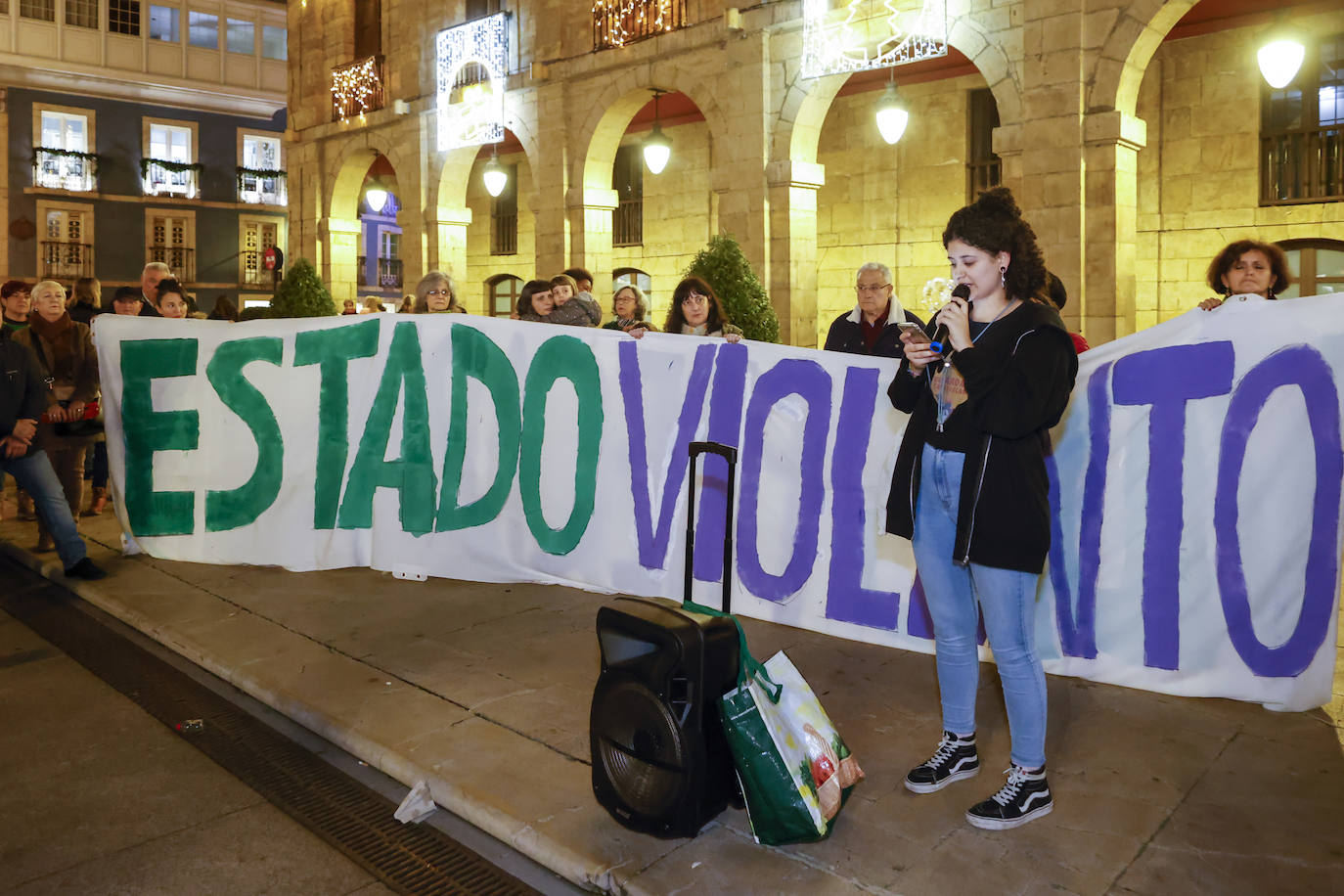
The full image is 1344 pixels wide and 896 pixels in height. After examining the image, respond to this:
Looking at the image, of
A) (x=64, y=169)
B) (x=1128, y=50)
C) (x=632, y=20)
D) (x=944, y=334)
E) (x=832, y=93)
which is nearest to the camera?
(x=944, y=334)

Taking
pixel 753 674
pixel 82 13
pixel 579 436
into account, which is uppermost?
pixel 82 13

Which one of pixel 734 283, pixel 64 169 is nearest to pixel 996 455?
pixel 734 283

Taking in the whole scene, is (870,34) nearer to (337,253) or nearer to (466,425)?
(466,425)

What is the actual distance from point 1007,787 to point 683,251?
15902 mm

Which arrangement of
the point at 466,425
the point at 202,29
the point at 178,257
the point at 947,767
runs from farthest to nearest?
the point at 178,257, the point at 202,29, the point at 466,425, the point at 947,767

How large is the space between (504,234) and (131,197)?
59.6ft

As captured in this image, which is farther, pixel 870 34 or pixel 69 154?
pixel 69 154

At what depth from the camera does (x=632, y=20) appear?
1441cm

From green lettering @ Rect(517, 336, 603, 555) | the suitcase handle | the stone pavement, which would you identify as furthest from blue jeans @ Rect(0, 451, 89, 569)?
the suitcase handle

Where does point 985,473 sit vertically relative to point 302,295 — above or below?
below

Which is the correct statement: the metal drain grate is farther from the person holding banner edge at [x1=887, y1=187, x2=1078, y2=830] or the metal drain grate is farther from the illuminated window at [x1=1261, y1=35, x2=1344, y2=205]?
the illuminated window at [x1=1261, y1=35, x2=1344, y2=205]

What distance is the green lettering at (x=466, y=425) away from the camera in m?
6.26

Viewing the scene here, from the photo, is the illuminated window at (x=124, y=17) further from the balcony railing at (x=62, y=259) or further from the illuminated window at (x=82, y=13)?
the balcony railing at (x=62, y=259)

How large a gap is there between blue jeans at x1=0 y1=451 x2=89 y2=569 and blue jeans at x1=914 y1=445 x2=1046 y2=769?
551 centimetres
